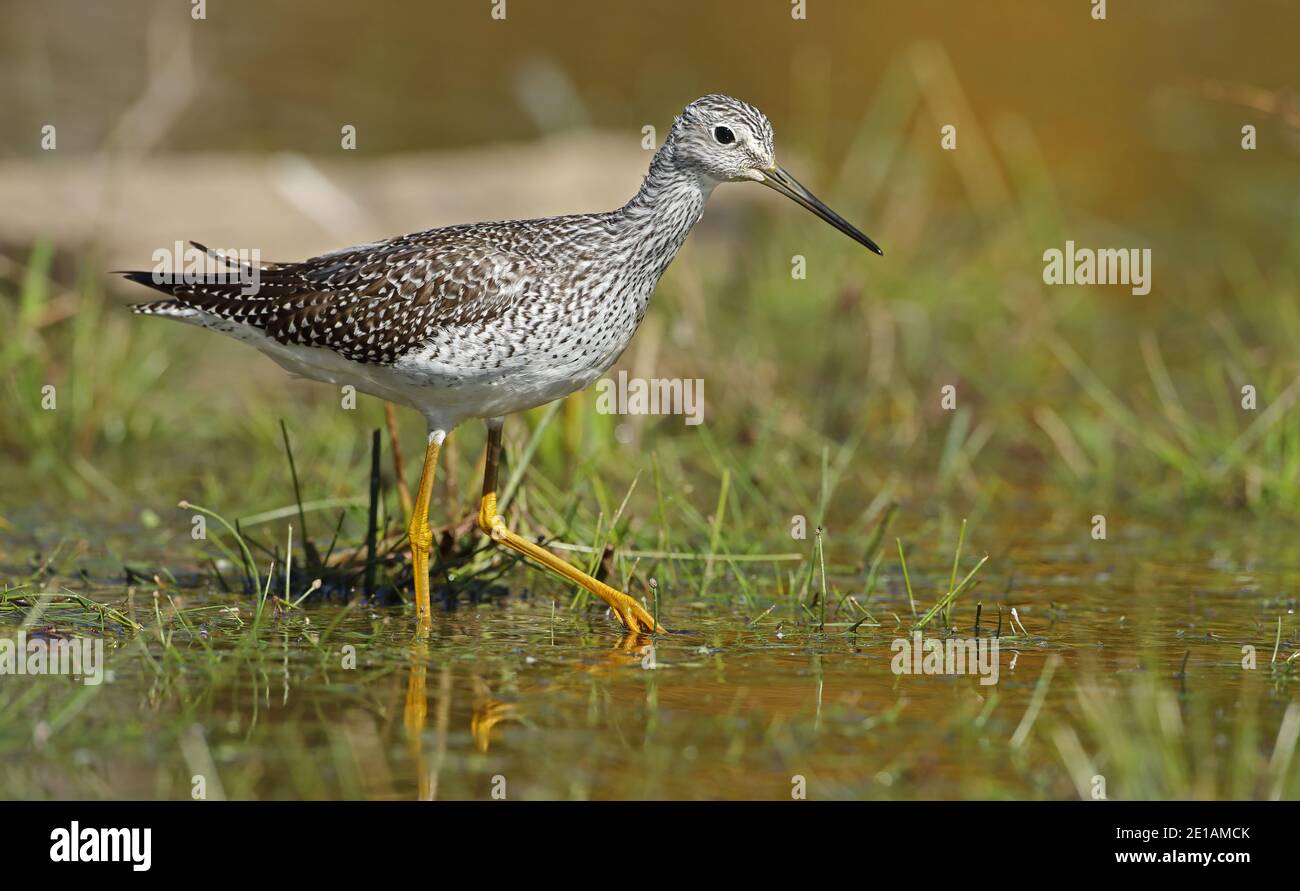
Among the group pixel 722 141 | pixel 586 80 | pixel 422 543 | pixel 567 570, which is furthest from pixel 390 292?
pixel 586 80

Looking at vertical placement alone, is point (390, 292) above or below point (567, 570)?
above

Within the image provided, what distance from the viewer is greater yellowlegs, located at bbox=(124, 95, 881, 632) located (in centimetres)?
788

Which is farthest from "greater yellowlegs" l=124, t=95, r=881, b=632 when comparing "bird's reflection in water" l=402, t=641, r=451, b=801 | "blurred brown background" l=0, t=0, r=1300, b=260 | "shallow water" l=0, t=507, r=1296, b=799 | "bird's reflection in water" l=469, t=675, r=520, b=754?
"blurred brown background" l=0, t=0, r=1300, b=260

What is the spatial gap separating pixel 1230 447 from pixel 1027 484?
4.57 feet

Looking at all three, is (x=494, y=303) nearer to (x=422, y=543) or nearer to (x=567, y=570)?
(x=422, y=543)

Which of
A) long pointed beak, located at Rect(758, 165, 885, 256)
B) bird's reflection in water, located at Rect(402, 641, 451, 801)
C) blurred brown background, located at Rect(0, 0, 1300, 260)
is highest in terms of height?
blurred brown background, located at Rect(0, 0, 1300, 260)

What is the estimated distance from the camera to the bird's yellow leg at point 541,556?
784 cm

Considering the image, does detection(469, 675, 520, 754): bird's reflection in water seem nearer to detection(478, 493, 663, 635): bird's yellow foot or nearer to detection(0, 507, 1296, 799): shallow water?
detection(0, 507, 1296, 799): shallow water

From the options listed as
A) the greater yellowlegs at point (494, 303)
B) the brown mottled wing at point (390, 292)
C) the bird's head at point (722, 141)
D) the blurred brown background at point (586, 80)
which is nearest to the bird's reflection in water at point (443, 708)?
the greater yellowlegs at point (494, 303)

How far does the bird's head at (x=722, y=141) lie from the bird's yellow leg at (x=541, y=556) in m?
1.46

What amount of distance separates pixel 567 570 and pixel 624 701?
1372 millimetres

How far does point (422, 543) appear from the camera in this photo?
8.05 m
